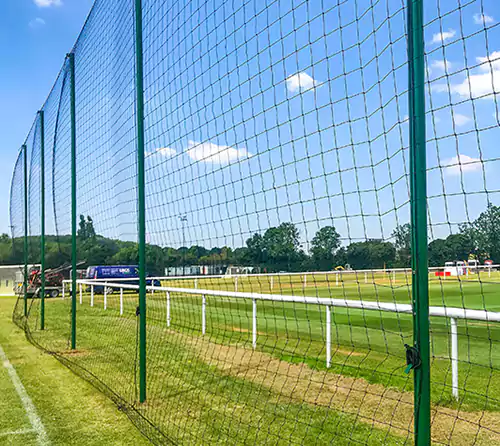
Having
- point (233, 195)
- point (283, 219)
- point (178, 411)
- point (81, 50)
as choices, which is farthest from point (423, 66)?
point (81, 50)

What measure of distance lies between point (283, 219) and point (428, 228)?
1.12m

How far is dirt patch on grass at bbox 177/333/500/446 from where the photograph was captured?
3668 mm

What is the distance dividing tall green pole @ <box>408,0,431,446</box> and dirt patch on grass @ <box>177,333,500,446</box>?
56.8 inches

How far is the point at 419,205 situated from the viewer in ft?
7.29

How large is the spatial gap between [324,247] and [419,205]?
2.55 feet

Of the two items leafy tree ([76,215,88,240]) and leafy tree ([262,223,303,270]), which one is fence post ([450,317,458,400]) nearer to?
leafy tree ([262,223,303,270])

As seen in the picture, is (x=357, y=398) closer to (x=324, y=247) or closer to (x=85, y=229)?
(x=324, y=247)

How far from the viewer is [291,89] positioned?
3166 mm

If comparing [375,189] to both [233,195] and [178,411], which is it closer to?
[233,195]

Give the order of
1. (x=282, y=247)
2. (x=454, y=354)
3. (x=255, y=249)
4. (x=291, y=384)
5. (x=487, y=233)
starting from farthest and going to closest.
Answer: (x=291, y=384) < (x=454, y=354) < (x=255, y=249) < (x=282, y=247) < (x=487, y=233)

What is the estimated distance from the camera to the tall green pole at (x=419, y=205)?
2213 millimetres

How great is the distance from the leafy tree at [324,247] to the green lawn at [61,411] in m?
1.84

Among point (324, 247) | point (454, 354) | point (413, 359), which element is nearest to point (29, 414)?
point (324, 247)

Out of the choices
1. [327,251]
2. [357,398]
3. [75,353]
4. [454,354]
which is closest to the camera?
[327,251]
